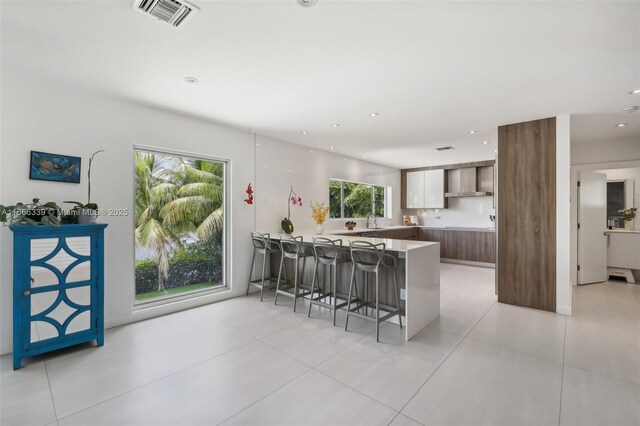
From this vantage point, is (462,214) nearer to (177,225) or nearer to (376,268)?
(376,268)

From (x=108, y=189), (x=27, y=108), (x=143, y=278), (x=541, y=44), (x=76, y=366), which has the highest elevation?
(x=541, y=44)

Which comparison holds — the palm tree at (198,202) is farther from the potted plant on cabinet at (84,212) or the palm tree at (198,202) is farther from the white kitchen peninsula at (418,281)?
the white kitchen peninsula at (418,281)

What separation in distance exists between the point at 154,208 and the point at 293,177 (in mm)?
2307

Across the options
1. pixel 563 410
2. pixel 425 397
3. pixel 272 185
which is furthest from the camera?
pixel 272 185

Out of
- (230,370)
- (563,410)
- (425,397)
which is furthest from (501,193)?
(230,370)

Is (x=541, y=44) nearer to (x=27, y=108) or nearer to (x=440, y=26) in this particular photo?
(x=440, y=26)

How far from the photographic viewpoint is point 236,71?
264 centimetres

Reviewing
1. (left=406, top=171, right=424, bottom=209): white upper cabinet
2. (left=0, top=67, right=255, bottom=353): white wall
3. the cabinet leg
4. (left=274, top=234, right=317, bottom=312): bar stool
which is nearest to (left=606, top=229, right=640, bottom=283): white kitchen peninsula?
(left=406, top=171, right=424, bottom=209): white upper cabinet

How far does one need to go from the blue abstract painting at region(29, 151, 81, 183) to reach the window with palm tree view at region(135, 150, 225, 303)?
0.78 meters

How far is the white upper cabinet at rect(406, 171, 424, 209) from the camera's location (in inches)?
312

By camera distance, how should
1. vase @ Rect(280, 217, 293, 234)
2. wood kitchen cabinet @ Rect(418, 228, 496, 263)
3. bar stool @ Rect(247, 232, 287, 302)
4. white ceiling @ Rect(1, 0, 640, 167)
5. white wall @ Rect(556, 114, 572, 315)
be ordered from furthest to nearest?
wood kitchen cabinet @ Rect(418, 228, 496, 263) → vase @ Rect(280, 217, 293, 234) → bar stool @ Rect(247, 232, 287, 302) → white wall @ Rect(556, 114, 572, 315) → white ceiling @ Rect(1, 0, 640, 167)

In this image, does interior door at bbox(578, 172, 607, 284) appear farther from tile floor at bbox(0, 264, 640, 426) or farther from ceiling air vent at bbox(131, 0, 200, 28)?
ceiling air vent at bbox(131, 0, 200, 28)

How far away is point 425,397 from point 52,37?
12.4 feet

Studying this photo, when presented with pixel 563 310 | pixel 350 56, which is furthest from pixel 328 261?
pixel 563 310
